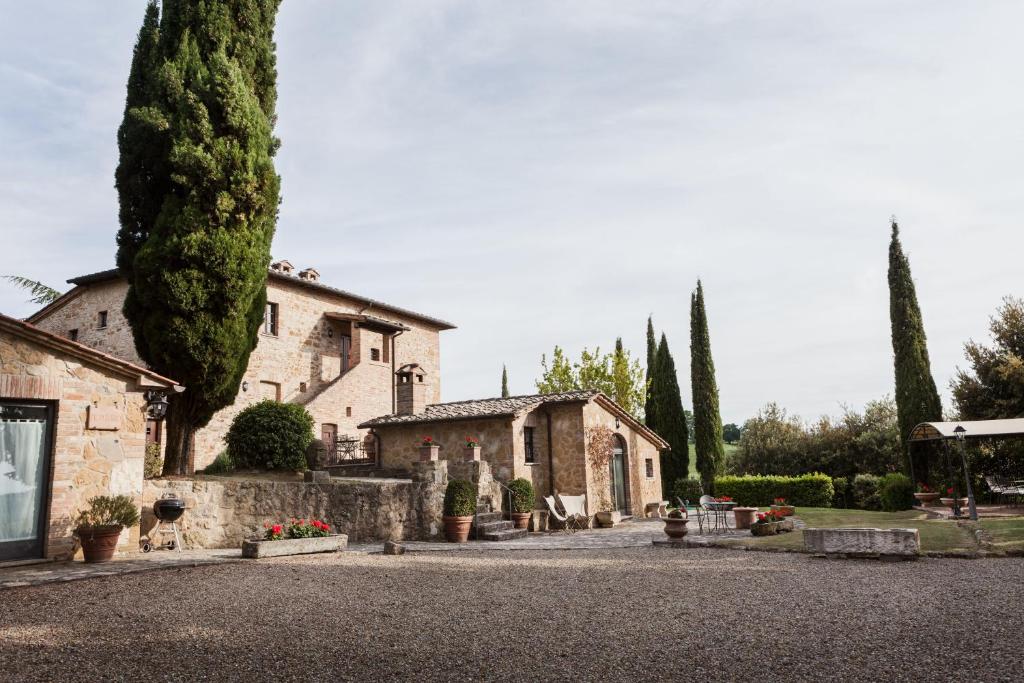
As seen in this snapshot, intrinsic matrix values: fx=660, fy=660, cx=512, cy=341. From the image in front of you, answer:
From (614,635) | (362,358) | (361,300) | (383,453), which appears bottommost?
(614,635)

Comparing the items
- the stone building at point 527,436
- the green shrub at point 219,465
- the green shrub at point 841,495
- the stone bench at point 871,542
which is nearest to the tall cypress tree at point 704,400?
the green shrub at point 841,495

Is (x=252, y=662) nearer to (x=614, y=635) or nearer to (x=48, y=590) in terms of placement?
(x=614, y=635)

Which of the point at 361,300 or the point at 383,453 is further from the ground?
the point at 361,300

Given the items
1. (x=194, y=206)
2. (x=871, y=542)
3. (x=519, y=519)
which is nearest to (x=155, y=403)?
(x=194, y=206)

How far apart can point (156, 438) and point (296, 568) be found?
12725 mm

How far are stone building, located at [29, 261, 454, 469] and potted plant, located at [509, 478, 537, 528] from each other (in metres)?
7.56

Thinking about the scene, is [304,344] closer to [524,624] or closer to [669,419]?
[669,419]

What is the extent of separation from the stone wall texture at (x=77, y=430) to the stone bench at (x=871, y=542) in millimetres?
10833

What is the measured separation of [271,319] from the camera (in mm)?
23031

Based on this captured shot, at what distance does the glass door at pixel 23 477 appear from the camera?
30.2 feet

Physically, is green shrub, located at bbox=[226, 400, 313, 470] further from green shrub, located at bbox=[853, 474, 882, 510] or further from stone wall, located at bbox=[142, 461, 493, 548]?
green shrub, located at bbox=[853, 474, 882, 510]

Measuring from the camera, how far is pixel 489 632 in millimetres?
5422

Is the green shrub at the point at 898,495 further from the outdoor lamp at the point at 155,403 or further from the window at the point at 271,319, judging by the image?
the window at the point at 271,319

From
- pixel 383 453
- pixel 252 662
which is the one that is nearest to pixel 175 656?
pixel 252 662
